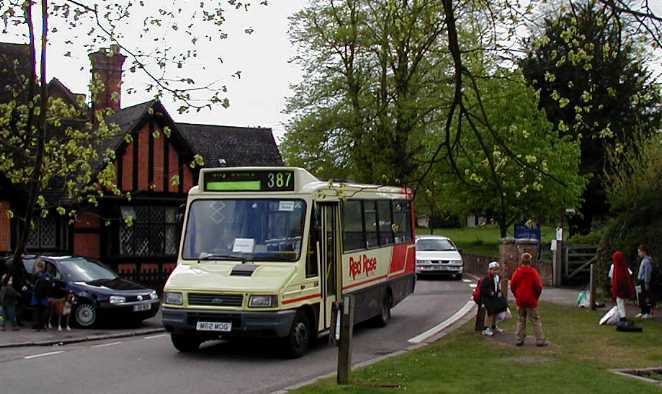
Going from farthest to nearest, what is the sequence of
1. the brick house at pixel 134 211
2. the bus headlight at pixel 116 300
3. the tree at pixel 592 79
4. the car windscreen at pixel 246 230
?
the brick house at pixel 134 211 < the bus headlight at pixel 116 300 < the car windscreen at pixel 246 230 < the tree at pixel 592 79

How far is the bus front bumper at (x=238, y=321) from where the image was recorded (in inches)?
521

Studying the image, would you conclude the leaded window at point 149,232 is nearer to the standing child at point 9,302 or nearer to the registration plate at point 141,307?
the registration plate at point 141,307

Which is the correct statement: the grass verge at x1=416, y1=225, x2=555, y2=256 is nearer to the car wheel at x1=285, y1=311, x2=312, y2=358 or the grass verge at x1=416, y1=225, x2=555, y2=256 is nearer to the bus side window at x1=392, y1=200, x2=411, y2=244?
the bus side window at x1=392, y1=200, x2=411, y2=244

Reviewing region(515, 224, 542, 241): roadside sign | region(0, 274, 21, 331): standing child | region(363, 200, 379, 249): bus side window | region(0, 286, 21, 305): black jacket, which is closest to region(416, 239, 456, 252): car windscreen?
region(515, 224, 542, 241): roadside sign

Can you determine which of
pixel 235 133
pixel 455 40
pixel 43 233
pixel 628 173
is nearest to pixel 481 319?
A: pixel 455 40

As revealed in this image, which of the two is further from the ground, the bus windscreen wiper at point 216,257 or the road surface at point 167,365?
the bus windscreen wiper at point 216,257

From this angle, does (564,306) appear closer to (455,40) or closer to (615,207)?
(615,207)

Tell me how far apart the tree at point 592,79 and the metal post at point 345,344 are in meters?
3.75

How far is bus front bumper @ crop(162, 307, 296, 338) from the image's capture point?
521 inches

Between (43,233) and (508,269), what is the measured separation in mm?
14383

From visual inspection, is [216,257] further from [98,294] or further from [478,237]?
[478,237]

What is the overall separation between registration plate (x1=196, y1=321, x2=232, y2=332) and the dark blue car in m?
6.50

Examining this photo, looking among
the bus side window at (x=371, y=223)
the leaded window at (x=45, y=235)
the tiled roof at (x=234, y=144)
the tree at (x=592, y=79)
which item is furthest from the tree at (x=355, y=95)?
the bus side window at (x=371, y=223)

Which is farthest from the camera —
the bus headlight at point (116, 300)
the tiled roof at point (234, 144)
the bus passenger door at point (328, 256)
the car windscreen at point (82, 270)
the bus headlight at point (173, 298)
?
the tiled roof at point (234, 144)
